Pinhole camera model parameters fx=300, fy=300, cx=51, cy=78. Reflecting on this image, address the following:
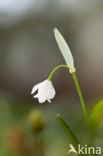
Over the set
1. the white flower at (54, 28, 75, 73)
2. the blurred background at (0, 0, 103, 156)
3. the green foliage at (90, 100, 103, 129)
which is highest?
the blurred background at (0, 0, 103, 156)

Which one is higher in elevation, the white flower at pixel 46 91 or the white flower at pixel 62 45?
the white flower at pixel 62 45

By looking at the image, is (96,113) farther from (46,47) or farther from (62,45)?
(46,47)

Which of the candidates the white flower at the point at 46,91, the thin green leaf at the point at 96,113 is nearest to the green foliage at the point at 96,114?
the thin green leaf at the point at 96,113

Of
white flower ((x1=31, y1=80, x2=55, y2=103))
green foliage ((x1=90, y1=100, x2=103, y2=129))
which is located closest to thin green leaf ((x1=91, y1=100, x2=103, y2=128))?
green foliage ((x1=90, y1=100, x2=103, y2=129))

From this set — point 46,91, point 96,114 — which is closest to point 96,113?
point 96,114

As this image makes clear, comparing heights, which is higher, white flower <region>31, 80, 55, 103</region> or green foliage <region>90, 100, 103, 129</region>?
white flower <region>31, 80, 55, 103</region>

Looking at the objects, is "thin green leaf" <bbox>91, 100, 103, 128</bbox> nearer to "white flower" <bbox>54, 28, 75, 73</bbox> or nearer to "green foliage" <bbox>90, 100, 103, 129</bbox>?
Result: "green foliage" <bbox>90, 100, 103, 129</bbox>

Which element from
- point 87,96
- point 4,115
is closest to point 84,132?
point 4,115

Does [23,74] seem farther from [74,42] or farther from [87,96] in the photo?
[87,96]

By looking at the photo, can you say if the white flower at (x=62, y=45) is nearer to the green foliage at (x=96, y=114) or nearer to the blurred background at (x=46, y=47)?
the green foliage at (x=96, y=114)

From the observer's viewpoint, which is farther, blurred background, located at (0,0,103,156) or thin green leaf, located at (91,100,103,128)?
blurred background, located at (0,0,103,156)

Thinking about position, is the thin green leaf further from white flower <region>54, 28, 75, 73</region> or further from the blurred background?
the blurred background
